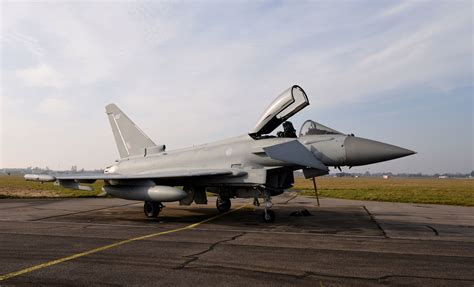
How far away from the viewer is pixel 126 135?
16.8 meters

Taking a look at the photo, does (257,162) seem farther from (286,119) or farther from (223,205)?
(223,205)

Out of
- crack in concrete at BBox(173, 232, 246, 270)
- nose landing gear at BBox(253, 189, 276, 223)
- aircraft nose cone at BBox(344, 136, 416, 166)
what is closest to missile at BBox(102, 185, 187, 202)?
nose landing gear at BBox(253, 189, 276, 223)

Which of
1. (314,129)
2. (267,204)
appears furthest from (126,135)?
(314,129)

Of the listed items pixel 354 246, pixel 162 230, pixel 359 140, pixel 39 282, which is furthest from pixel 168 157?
pixel 39 282

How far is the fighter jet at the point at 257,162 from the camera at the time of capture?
10.9m

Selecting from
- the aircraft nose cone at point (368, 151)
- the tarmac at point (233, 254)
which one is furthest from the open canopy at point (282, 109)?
the tarmac at point (233, 254)

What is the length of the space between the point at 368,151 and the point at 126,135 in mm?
10908

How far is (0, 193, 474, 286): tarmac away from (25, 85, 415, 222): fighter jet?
51.2 inches

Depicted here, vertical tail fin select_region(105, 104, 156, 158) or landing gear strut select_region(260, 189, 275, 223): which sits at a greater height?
vertical tail fin select_region(105, 104, 156, 158)

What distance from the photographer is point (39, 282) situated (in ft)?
15.8

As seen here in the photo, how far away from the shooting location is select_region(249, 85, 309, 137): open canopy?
37.1 ft

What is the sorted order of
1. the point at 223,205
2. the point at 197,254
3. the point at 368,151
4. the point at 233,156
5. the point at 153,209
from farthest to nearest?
the point at 223,205, the point at 153,209, the point at 233,156, the point at 368,151, the point at 197,254

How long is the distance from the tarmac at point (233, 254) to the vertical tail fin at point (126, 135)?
17.2 ft

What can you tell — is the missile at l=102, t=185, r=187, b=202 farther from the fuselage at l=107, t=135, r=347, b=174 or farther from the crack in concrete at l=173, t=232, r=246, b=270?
the crack in concrete at l=173, t=232, r=246, b=270
